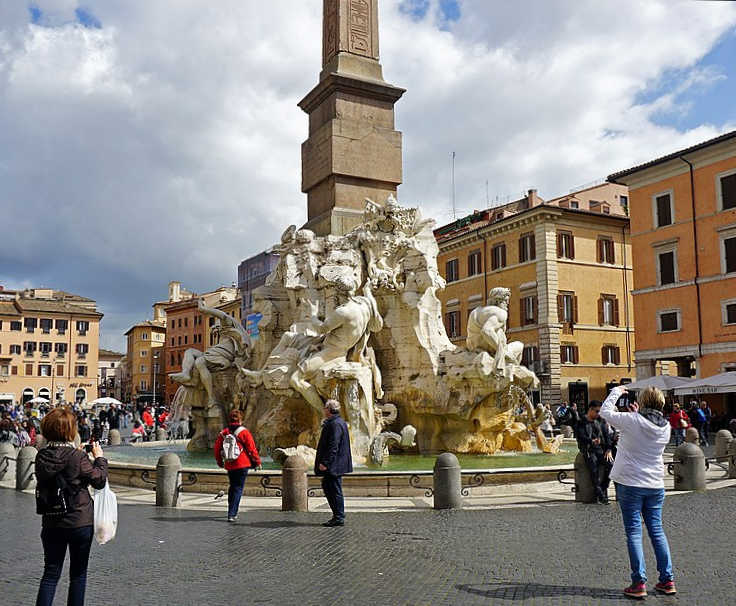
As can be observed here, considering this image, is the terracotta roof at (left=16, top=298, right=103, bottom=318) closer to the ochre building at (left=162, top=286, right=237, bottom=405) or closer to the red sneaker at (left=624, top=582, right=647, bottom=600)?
the ochre building at (left=162, top=286, right=237, bottom=405)

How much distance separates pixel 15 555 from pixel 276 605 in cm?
283

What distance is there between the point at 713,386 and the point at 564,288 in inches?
611

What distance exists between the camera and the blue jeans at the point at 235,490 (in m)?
7.80

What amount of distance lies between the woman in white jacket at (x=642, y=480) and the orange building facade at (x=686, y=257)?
24.7 m

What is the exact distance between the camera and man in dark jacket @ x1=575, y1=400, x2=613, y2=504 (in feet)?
28.7

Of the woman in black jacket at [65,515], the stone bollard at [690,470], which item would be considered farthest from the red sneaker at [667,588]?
the stone bollard at [690,470]

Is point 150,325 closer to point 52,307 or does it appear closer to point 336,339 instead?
point 52,307

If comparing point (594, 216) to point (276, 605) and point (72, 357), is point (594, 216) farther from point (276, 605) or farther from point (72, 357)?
point (72, 357)

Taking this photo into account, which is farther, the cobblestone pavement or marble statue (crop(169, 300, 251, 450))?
marble statue (crop(169, 300, 251, 450))

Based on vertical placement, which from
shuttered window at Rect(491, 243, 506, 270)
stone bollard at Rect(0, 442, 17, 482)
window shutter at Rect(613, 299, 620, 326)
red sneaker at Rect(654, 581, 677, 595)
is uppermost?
shuttered window at Rect(491, 243, 506, 270)

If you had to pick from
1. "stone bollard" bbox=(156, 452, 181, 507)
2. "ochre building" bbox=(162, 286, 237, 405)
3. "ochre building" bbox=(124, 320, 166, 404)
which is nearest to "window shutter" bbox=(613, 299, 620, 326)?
"stone bollard" bbox=(156, 452, 181, 507)

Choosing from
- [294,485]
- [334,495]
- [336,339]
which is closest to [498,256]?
[336,339]

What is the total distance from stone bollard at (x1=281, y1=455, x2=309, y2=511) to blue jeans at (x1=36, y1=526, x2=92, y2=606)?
13.7 ft

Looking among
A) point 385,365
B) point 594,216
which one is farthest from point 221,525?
point 594,216
